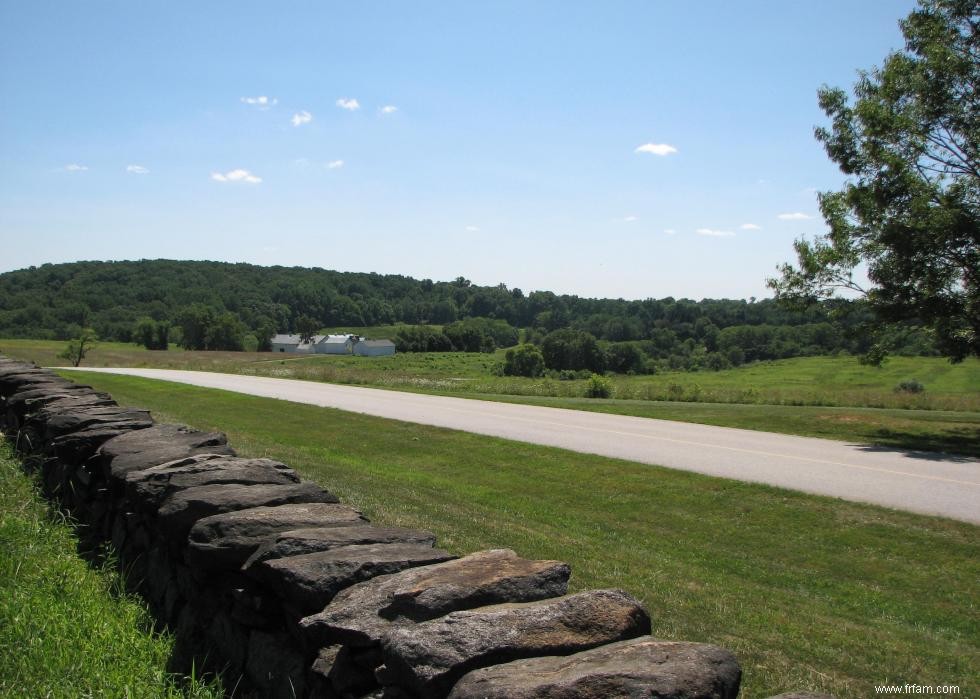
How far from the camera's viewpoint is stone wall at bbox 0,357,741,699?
Result: 2.62 meters

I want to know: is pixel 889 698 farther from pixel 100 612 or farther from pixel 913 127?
pixel 913 127

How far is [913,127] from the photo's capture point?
18.0 meters

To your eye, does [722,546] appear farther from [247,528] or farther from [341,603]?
[341,603]

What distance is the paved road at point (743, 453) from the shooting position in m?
11.1

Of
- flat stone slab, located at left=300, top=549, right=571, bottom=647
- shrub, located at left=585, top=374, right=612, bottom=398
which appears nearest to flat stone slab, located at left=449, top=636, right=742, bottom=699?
flat stone slab, located at left=300, top=549, right=571, bottom=647

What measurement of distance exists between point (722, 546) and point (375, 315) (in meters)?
159

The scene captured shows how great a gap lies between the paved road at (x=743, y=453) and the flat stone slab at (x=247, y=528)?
27.7ft

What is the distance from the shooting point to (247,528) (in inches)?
167

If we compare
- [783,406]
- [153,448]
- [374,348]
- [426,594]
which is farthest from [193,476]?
[374,348]

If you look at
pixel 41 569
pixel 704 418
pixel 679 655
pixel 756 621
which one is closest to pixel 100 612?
pixel 41 569

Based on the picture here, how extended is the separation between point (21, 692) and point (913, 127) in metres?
19.7

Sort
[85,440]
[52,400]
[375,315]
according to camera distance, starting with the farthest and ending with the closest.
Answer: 1. [375,315]
2. [52,400]
3. [85,440]

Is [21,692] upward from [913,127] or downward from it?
downward

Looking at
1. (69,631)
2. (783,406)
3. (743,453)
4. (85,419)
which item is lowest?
(69,631)
